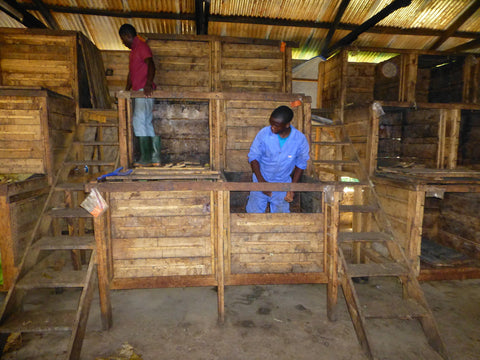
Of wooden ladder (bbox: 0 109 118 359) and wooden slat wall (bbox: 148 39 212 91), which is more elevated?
wooden slat wall (bbox: 148 39 212 91)

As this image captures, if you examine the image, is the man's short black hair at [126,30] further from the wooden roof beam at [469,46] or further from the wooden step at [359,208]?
the wooden roof beam at [469,46]

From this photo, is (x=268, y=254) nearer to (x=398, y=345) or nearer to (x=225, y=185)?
(x=225, y=185)

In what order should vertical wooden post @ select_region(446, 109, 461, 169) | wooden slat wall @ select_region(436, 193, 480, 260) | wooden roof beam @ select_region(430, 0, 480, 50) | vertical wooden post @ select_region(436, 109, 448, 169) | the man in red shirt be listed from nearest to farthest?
wooden slat wall @ select_region(436, 193, 480, 260) → the man in red shirt → vertical wooden post @ select_region(446, 109, 461, 169) → vertical wooden post @ select_region(436, 109, 448, 169) → wooden roof beam @ select_region(430, 0, 480, 50)

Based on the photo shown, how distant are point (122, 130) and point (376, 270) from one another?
4.40 meters

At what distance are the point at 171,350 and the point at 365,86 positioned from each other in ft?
27.6

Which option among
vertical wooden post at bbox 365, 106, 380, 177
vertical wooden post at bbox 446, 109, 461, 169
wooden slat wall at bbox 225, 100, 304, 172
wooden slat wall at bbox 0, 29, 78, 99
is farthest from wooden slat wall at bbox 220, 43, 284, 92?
vertical wooden post at bbox 446, 109, 461, 169

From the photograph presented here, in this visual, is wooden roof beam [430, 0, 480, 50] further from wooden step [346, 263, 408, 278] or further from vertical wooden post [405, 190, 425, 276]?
wooden step [346, 263, 408, 278]

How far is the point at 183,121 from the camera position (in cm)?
621

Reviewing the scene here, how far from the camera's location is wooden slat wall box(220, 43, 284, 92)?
6547mm

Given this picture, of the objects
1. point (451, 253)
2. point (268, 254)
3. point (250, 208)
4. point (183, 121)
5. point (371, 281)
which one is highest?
point (183, 121)

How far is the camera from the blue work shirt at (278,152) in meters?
4.20

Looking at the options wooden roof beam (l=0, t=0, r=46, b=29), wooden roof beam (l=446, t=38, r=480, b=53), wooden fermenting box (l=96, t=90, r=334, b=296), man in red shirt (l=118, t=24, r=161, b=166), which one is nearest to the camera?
wooden fermenting box (l=96, t=90, r=334, b=296)

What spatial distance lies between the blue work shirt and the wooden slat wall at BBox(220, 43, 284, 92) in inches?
112

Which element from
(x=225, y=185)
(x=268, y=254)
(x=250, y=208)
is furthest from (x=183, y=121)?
(x=268, y=254)
